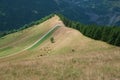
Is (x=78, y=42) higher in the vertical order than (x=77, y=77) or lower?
lower

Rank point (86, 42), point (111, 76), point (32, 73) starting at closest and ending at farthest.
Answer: point (111, 76), point (32, 73), point (86, 42)

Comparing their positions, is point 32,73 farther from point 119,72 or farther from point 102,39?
point 102,39

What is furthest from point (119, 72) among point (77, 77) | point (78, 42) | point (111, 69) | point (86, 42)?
point (78, 42)

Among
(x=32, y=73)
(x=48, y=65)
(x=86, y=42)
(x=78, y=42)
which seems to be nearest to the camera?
(x=32, y=73)

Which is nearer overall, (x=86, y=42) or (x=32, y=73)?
(x=32, y=73)

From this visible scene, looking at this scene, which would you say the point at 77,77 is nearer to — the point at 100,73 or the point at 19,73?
the point at 100,73

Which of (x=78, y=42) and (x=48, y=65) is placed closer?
(x=48, y=65)

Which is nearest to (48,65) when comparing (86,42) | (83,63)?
(83,63)

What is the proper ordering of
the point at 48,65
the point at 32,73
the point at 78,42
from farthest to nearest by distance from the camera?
the point at 78,42 → the point at 48,65 → the point at 32,73

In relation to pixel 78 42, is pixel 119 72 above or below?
above
